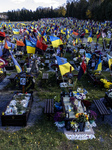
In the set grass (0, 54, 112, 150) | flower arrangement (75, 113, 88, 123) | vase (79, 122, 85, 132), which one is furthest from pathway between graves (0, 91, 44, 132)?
vase (79, 122, 85, 132)

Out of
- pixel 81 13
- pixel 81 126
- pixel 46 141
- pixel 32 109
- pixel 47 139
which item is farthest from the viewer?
pixel 81 13

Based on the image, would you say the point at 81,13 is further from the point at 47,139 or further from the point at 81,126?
the point at 47,139

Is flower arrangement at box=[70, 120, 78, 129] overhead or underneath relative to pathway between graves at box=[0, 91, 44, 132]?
→ overhead

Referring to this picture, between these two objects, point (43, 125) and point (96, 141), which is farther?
point (43, 125)

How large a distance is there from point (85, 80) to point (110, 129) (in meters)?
6.84

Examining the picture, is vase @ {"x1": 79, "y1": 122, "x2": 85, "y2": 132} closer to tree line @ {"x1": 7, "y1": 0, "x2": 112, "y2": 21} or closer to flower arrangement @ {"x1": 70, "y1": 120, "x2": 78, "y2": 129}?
flower arrangement @ {"x1": 70, "y1": 120, "x2": 78, "y2": 129}

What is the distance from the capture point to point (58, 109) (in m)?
8.89

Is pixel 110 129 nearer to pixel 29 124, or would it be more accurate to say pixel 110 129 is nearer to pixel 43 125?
pixel 43 125

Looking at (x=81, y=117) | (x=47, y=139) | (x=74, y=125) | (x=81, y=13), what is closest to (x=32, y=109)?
(x=47, y=139)

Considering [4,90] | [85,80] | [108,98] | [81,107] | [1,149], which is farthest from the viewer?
[85,80]

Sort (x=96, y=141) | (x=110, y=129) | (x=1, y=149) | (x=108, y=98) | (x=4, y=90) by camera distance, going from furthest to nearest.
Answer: (x=4, y=90)
(x=108, y=98)
(x=110, y=129)
(x=96, y=141)
(x=1, y=149)

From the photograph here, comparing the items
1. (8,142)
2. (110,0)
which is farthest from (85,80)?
(110,0)

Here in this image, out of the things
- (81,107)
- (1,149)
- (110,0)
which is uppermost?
(110,0)

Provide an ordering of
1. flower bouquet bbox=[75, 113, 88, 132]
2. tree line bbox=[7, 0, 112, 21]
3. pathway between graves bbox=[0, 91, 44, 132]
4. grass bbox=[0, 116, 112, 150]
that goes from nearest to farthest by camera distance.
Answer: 1. grass bbox=[0, 116, 112, 150]
2. flower bouquet bbox=[75, 113, 88, 132]
3. pathway between graves bbox=[0, 91, 44, 132]
4. tree line bbox=[7, 0, 112, 21]
